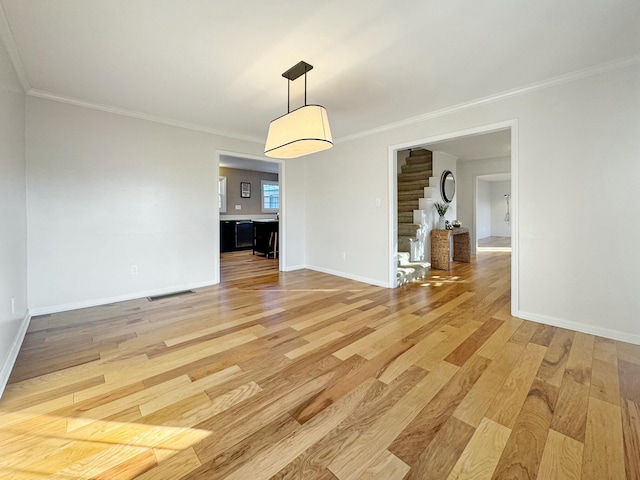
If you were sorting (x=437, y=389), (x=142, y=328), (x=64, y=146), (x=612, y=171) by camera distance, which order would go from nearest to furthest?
1. (x=437, y=389)
2. (x=612, y=171)
3. (x=142, y=328)
4. (x=64, y=146)

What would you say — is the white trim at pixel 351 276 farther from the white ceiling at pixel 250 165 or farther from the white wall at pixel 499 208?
the white wall at pixel 499 208

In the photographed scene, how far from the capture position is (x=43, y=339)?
2357 millimetres

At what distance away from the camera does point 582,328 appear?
249cm

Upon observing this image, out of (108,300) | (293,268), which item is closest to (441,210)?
(293,268)

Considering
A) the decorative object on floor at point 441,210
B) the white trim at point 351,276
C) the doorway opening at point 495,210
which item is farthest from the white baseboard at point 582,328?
the doorway opening at point 495,210

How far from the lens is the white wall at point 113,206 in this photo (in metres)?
2.92

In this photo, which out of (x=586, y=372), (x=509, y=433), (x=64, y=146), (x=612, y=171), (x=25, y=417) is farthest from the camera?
(x=64, y=146)

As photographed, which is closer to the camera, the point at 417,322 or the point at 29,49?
the point at 29,49

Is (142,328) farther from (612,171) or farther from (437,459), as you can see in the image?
(612,171)

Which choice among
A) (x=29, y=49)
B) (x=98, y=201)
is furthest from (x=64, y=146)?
(x=29, y=49)

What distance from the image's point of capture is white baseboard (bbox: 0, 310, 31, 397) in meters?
1.72

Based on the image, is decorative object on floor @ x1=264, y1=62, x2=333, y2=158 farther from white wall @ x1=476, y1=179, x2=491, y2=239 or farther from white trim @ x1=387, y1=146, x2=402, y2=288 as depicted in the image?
white wall @ x1=476, y1=179, x2=491, y2=239

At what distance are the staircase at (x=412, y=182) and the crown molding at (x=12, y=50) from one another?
17.0 feet

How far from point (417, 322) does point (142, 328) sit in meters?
2.65
